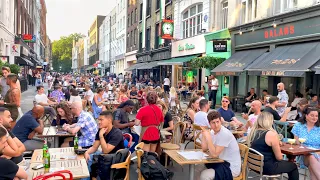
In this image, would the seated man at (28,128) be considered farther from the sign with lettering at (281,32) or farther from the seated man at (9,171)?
the sign with lettering at (281,32)

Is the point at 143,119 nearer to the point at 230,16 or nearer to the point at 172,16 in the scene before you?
the point at 230,16

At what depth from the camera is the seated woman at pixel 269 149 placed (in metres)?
5.22

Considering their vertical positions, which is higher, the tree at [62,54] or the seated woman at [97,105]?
the tree at [62,54]

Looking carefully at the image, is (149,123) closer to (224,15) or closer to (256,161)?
(256,161)

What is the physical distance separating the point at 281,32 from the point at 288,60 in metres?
2.18

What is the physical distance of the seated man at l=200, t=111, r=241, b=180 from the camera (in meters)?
4.87

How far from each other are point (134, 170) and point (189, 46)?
17.9 metres

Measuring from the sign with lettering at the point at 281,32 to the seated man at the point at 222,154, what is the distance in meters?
8.80

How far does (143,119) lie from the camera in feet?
21.5

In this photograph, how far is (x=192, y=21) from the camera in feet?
81.0

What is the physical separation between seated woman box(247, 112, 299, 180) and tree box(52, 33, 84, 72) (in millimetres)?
134289

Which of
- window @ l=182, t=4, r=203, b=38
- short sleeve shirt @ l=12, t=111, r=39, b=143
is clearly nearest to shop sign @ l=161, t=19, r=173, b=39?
window @ l=182, t=4, r=203, b=38

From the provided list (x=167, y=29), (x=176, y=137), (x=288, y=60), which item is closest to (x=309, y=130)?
(x=176, y=137)

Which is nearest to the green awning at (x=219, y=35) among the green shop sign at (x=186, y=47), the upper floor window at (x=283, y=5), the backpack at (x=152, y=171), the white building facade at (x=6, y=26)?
the green shop sign at (x=186, y=47)
